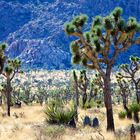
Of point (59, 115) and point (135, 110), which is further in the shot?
point (135, 110)

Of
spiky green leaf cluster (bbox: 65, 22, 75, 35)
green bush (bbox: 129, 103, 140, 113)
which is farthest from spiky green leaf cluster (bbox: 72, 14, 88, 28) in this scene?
green bush (bbox: 129, 103, 140, 113)

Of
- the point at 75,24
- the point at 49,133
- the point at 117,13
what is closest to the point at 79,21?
the point at 75,24

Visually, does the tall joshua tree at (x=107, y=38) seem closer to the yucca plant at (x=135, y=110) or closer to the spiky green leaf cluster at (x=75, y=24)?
the spiky green leaf cluster at (x=75, y=24)

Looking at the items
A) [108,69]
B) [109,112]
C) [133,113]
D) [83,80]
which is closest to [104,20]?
[108,69]

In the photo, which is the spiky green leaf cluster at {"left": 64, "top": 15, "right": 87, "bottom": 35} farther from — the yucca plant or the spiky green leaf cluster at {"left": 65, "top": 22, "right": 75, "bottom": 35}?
the yucca plant

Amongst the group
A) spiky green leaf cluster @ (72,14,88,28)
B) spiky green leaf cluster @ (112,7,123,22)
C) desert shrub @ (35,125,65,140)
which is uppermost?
spiky green leaf cluster @ (112,7,123,22)

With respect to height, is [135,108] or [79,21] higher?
[79,21]

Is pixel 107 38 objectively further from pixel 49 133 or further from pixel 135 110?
pixel 135 110

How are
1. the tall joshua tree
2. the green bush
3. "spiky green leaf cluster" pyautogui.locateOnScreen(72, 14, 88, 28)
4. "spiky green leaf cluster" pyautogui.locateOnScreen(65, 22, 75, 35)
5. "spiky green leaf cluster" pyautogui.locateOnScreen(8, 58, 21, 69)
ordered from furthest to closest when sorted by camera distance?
"spiky green leaf cluster" pyautogui.locateOnScreen(8, 58, 21, 69)
the green bush
"spiky green leaf cluster" pyautogui.locateOnScreen(72, 14, 88, 28)
the tall joshua tree
"spiky green leaf cluster" pyautogui.locateOnScreen(65, 22, 75, 35)

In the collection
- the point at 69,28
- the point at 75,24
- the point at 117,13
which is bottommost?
the point at 69,28

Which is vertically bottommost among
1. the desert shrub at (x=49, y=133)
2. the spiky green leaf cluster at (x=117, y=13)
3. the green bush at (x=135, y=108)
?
the desert shrub at (x=49, y=133)

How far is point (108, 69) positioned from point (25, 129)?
4.67m

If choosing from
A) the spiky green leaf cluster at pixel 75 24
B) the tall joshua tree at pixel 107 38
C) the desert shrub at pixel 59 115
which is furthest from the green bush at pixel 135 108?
the spiky green leaf cluster at pixel 75 24

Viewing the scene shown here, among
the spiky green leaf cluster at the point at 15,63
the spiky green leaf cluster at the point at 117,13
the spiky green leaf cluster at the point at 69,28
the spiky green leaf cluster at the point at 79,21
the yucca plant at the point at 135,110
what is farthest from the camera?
the spiky green leaf cluster at the point at 15,63
